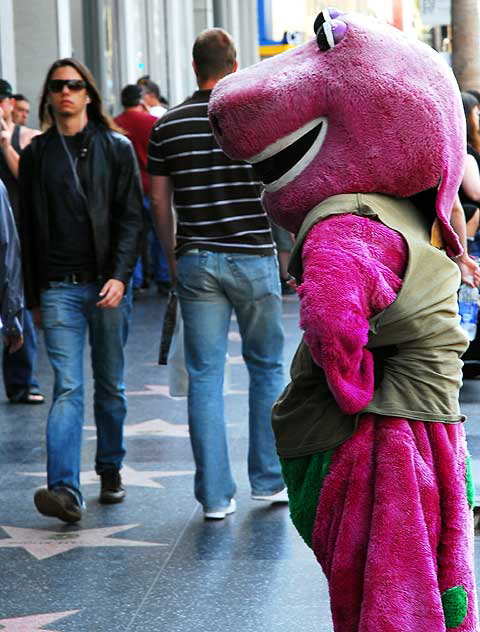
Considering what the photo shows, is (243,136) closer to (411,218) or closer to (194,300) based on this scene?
(411,218)

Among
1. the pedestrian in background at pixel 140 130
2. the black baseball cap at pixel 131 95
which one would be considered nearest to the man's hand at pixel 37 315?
the pedestrian in background at pixel 140 130

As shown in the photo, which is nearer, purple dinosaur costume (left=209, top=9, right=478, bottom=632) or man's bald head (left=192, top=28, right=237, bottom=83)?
purple dinosaur costume (left=209, top=9, right=478, bottom=632)

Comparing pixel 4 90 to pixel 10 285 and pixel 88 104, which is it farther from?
pixel 10 285

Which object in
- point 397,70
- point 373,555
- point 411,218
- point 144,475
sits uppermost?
point 397,70

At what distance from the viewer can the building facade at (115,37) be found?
48.8 feet

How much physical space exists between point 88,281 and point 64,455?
79cm

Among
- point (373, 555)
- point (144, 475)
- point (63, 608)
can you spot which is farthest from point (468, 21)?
point (373, 555)

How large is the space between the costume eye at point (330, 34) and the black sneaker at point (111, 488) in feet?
11.3

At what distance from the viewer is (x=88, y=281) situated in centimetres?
633

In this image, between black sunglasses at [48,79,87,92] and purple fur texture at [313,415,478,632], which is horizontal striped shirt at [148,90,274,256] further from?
purple fur texture at [313,415,478,632]

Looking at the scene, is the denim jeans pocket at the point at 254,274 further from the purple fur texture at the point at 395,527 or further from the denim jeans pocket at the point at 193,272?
the purple fur texture at the point at 395,527

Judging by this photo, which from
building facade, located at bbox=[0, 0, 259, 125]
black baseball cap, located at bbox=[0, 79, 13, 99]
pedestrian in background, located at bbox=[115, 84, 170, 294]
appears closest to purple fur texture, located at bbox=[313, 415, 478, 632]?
black baseball cap, located at bbox=[0, 79, 13, 99]

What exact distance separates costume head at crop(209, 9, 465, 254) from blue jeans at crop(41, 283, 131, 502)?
2788mm

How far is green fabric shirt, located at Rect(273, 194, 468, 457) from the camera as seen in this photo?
3.38 m
